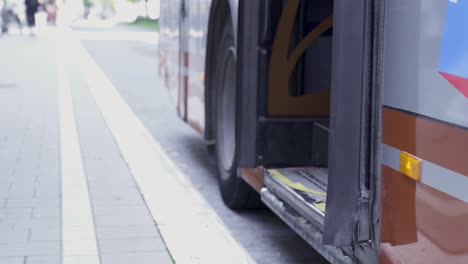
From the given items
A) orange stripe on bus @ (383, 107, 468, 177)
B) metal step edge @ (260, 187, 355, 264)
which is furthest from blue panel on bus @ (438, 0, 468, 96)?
metal step edge @ (260, 187, 355, 264)

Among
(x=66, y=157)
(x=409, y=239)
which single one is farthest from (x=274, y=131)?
(x=66, y=157)

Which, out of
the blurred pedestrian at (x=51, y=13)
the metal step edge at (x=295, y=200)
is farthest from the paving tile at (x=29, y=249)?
the blurred pedestrian at (x=51, y=13)

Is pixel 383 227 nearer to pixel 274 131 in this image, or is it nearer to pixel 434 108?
pixel 434 108

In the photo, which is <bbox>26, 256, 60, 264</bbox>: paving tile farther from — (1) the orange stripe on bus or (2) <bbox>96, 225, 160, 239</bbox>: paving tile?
(1) the orange stripe on bus

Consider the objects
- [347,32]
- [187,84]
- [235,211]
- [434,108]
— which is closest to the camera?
[434,108]

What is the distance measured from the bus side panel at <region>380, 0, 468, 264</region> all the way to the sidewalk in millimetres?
2077

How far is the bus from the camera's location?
127 inches

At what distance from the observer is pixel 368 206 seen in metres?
3.88

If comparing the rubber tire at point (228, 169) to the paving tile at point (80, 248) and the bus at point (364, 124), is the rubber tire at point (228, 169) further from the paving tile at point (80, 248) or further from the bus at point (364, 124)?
the paving tile at point (80, 248)

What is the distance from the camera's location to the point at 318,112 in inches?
239

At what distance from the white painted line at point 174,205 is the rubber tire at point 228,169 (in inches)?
8.0

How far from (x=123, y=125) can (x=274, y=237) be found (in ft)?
17.9

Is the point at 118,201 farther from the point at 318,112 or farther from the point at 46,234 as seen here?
the point at 318,112

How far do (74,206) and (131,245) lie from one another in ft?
3.90
